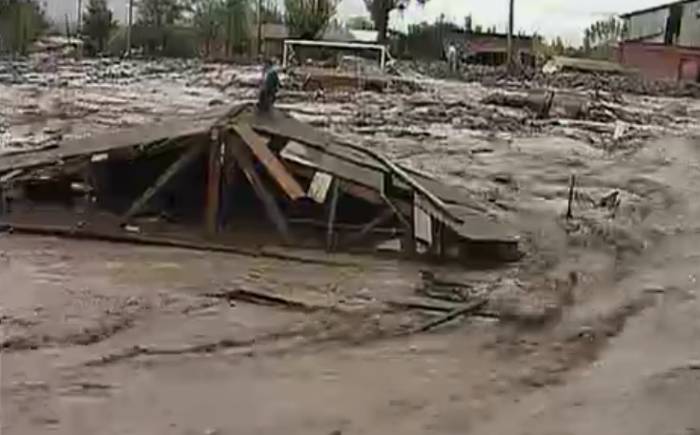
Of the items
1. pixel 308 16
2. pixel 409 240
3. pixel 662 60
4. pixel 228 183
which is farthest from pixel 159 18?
pixel 409 240

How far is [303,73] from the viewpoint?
41.6m

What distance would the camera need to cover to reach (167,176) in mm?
12781

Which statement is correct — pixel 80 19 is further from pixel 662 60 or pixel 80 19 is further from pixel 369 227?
pixel 369 227

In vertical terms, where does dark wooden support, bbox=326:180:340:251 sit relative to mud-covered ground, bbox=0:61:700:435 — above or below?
above

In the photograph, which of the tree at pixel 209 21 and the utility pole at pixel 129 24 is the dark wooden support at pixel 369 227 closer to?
the utility pole at pixel 129 24

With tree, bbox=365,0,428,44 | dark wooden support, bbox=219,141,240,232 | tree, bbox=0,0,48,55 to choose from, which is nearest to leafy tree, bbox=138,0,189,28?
tree, bbox=0,0,48,55

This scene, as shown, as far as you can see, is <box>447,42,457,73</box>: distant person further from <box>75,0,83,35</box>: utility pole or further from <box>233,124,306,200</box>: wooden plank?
<box>233,124,306,200</box>: wooden plank

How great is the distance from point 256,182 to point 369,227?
1.27 m

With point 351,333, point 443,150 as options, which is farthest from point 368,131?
point 351,333

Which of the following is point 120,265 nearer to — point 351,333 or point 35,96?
point 351,333

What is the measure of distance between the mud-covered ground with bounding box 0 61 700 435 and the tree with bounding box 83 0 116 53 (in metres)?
48.7

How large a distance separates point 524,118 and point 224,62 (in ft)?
88.2

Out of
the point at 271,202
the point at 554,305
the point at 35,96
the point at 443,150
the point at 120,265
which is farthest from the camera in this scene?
the point at 35,96

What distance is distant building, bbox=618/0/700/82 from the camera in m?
58.5
